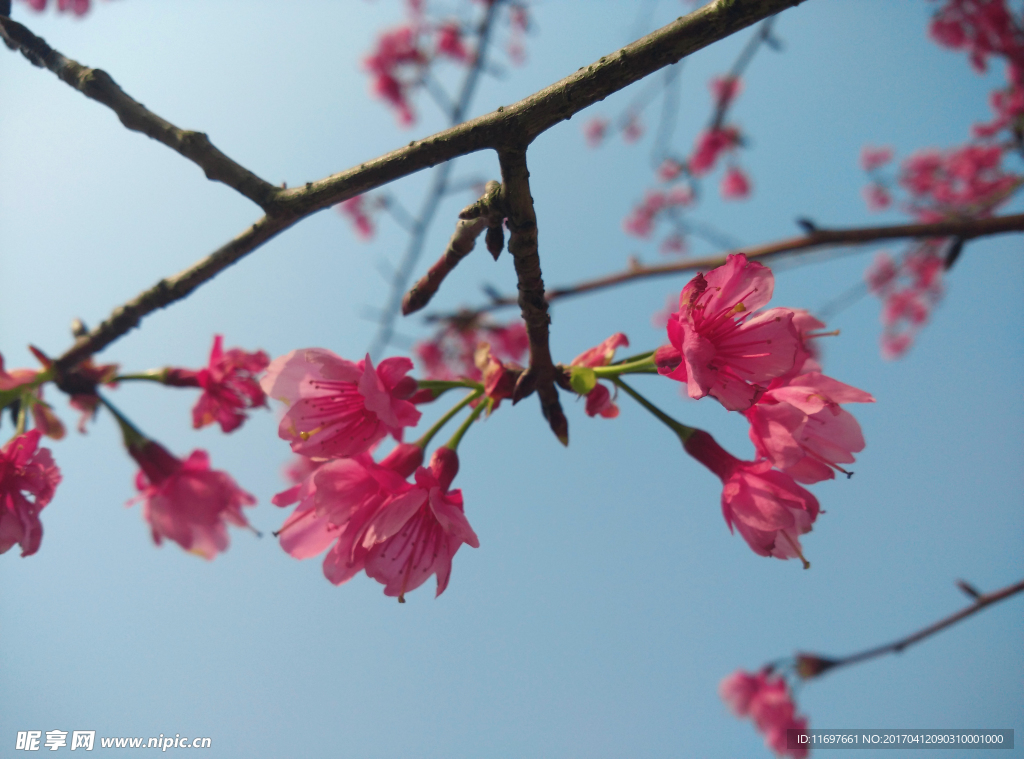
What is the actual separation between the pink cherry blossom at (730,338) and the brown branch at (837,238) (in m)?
0.62

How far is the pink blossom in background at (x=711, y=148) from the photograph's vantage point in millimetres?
6312

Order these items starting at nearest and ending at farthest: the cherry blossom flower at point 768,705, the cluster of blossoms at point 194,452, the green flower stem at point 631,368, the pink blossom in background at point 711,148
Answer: the green flower stem at point 631,368
the cluster of blossoms at point 194,452
the cherry blossom flower at point 768,705
the pink blossom in background at point 711,148

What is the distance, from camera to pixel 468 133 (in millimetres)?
805

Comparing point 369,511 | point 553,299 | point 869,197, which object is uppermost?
point 869,197

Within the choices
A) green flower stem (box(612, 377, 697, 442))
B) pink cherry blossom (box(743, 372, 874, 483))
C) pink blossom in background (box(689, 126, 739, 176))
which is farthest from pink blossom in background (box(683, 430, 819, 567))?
pink blossom in background (box(689, 126, 739, 176))

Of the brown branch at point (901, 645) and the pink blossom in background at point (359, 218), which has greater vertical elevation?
the pink blossom in background at point (359, 218)

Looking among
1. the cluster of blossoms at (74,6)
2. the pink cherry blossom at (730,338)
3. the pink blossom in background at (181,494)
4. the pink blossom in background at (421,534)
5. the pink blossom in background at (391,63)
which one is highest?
the pink blossom in background at (391,63)

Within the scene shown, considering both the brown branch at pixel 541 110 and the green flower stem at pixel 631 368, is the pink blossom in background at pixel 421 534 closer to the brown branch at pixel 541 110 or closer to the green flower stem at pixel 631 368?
the green flower stem at pixel 631 368

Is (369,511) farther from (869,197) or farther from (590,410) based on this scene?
(869,197)

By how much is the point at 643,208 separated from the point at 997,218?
7.54m

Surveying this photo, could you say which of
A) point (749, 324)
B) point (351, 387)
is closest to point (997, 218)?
point (749, 324)

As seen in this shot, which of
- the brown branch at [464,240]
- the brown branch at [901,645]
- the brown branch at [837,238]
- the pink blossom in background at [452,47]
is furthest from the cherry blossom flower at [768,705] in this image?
the pink blossom in background at [452,47]

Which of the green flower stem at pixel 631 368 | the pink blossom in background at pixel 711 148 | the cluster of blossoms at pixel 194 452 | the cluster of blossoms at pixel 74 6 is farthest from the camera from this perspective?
the pink blossom in background at pixel 711 148

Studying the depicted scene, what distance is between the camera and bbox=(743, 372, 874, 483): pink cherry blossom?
0.96 m
